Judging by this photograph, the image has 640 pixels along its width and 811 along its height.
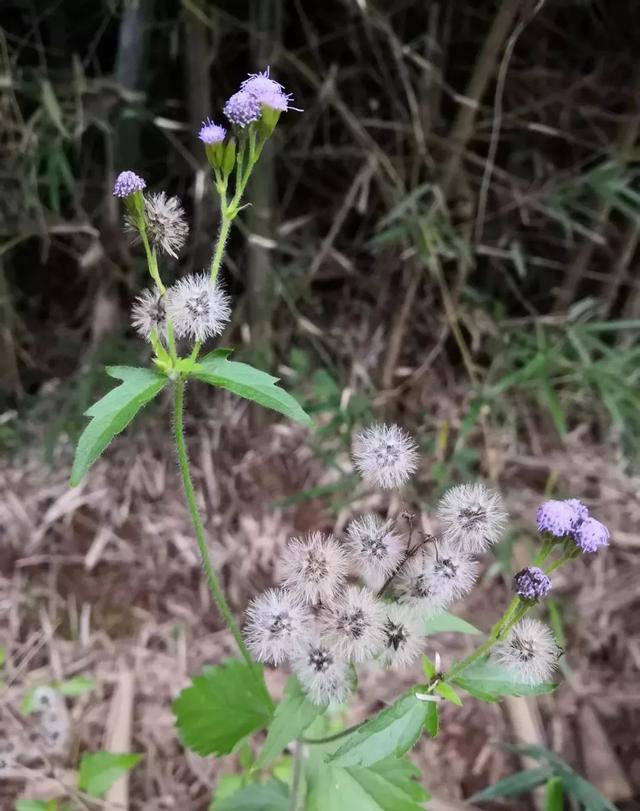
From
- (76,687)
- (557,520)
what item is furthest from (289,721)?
(76,687)

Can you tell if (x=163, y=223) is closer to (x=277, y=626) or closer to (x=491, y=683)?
(x=277, y=626)

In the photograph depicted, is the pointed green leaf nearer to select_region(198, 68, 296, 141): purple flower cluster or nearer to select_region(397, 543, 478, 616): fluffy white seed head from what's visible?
select_region(397, 543, 478, 616): fluffy white seed head

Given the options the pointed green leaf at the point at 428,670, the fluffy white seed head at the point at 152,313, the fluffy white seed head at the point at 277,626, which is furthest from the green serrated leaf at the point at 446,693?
the fluffy white seed head at the point at 152,313

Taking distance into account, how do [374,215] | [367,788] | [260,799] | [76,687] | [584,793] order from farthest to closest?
[374,215] → [76,687] → [584,793] → [260,799] → [367,788]

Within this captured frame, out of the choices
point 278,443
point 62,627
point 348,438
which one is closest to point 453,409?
point 348,438

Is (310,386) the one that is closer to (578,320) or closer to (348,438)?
(348,438)
